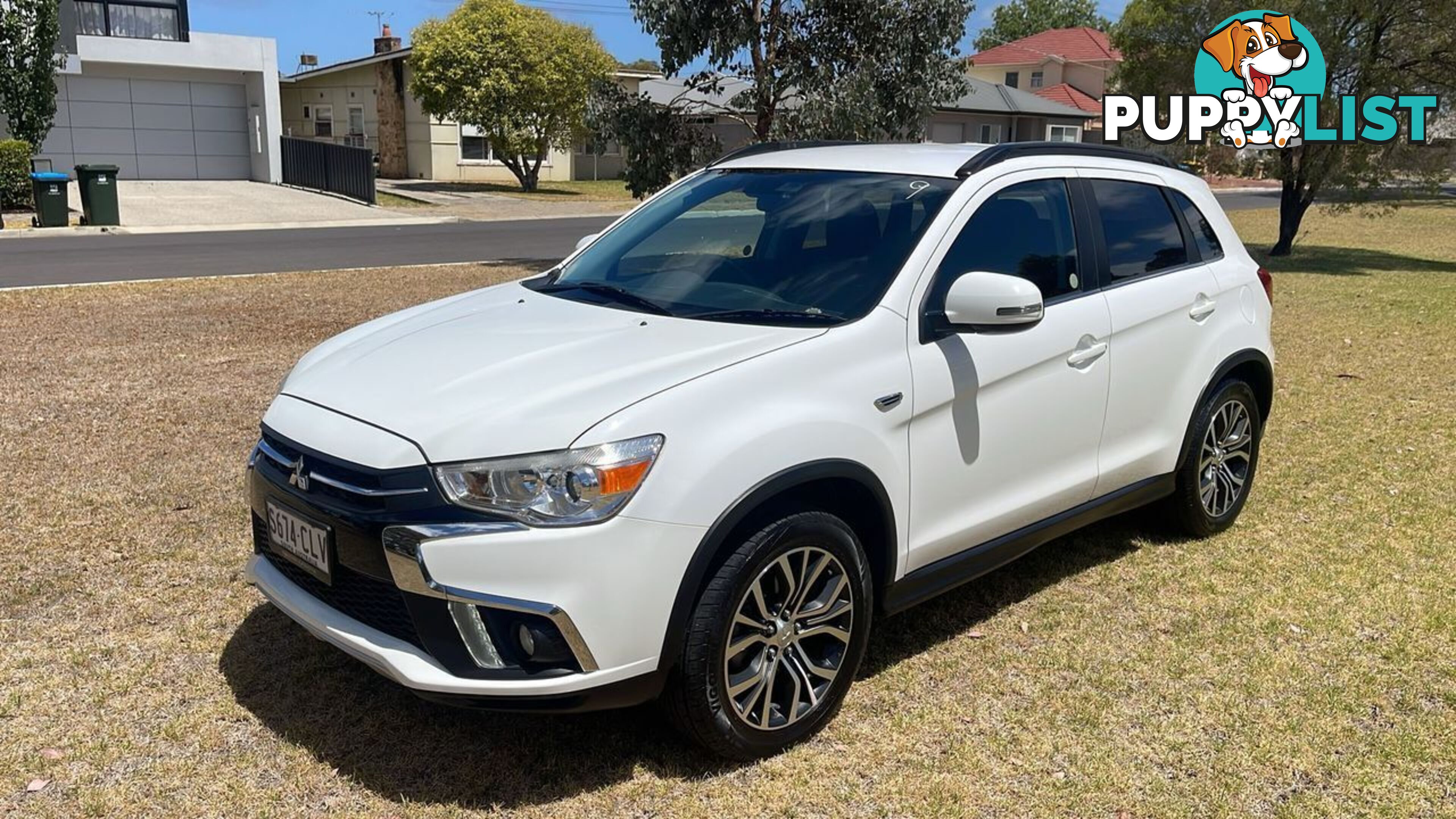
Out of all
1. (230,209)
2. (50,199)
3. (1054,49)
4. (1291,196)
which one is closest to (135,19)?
(230,209)

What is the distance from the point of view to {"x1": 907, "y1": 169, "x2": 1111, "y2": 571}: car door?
3.82 meters

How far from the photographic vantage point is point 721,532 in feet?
10.4

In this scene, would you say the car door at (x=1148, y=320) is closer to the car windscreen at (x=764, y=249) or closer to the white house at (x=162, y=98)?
the car windscreen at (x=764, y=249)

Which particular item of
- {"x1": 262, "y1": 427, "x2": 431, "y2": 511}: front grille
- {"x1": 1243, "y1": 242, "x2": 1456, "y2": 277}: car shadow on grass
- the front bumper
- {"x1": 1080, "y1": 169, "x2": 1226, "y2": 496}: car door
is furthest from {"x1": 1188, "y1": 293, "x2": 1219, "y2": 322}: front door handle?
{"x1": 1243, "y1": 242, "x2": 1456, "y2": 277}: car shadow on grass

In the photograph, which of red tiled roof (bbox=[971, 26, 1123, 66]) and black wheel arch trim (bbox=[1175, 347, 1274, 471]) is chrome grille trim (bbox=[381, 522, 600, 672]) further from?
red tiled roof (bbox=[971, 26, 1123, 66])

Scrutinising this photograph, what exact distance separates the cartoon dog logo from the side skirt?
16.1m

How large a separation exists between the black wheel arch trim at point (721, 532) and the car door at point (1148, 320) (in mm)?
1695

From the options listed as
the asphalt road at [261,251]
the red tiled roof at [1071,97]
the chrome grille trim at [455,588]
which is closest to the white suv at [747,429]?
the chrome grille trim at [455,588]

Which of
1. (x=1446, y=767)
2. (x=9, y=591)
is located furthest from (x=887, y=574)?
(x=9, y=591)

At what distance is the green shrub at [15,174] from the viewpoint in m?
22.3

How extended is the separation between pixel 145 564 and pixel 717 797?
297cm

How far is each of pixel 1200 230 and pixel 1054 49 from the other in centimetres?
7732

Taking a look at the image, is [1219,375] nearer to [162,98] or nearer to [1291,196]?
[1291,196]

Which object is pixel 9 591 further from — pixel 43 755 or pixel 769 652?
pixel 769 652
